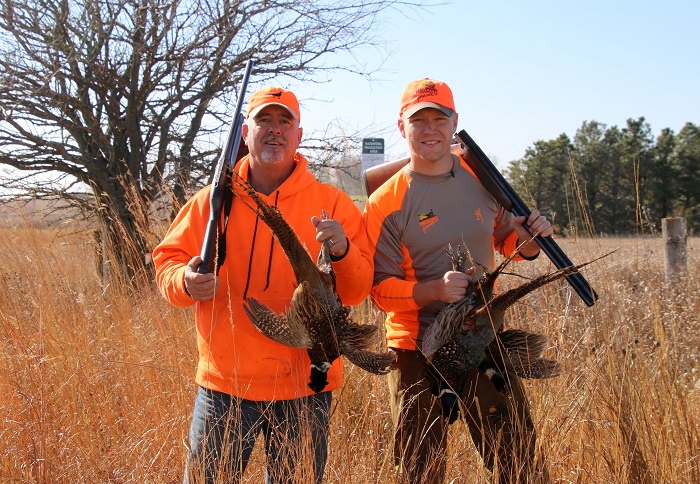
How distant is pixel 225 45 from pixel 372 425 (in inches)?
246

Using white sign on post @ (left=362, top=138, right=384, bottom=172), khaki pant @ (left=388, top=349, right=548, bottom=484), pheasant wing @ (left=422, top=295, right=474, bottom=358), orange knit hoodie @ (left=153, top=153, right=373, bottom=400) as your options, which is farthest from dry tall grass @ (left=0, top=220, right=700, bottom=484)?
white sign on post @ (left=362, top=138, right=384, bottom=172)

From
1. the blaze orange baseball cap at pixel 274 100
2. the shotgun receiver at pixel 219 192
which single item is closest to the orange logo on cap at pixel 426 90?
the blaze orange baseball cap at pixel 274 100

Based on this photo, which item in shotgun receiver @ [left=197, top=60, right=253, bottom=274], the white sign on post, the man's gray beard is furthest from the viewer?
the white sign on post

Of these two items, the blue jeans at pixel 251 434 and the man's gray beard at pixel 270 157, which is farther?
the man's gray beard at pixel 270 157

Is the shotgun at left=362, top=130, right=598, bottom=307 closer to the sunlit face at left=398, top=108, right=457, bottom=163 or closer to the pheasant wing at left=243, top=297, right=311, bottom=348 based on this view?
the sunlit face at left=398, top=108, right=457, bottom=163

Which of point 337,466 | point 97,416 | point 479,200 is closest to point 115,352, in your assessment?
point 97,416

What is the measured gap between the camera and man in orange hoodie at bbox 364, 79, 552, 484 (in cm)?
279

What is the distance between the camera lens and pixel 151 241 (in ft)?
16.5

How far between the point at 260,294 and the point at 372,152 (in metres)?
3.61

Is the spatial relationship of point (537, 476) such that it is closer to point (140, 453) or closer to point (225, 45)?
point (140, 453)

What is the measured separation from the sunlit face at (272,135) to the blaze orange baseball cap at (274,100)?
0.02m

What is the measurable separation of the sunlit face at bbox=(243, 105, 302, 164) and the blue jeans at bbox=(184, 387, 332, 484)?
1127mm

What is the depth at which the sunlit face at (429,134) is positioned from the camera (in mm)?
3002

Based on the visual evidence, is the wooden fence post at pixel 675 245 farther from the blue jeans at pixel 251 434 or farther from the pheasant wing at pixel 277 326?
the pheasant wing at pixel 277 326
